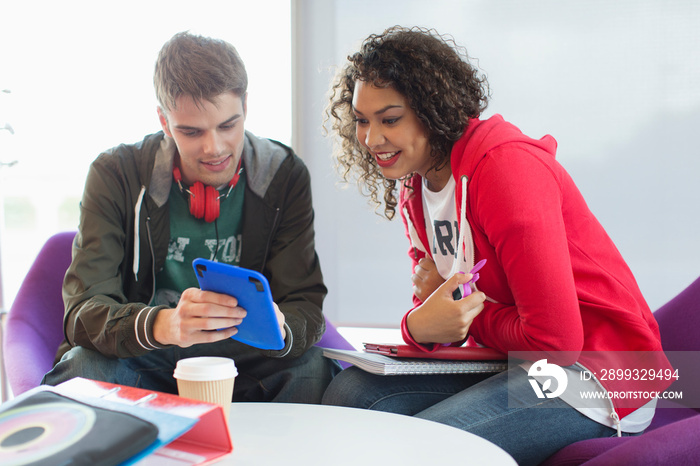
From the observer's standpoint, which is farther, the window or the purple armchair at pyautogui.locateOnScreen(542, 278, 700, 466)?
the window

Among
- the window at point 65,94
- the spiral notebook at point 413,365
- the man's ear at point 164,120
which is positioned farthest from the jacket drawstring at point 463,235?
the window at point 65,94

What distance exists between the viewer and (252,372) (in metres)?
1.56

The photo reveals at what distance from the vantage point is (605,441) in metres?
1.14

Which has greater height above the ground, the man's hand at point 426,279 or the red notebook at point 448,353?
the man's hand at point 426,279

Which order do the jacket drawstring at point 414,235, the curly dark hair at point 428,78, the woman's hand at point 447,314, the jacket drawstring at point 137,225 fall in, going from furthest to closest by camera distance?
1. the jacket drawstring at point 414,235
2. the jacket drawstring at point 137,225
3. the curly dark hair at point 428,78
4. the woman's hand at point 447,314

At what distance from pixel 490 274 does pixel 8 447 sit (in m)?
0.96

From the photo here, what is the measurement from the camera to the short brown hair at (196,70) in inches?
57.9

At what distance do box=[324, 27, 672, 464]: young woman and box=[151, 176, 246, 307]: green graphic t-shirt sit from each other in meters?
0.47

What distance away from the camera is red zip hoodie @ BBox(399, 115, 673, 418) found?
1188 millimetres

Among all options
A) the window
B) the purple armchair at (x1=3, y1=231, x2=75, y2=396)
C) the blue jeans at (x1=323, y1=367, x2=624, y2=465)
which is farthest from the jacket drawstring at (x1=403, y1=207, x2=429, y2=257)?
the window

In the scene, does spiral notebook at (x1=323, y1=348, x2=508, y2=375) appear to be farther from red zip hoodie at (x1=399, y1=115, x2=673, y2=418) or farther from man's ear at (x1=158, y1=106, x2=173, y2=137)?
man's ear at (x1=158, y1=106, x2=173, y2=137)

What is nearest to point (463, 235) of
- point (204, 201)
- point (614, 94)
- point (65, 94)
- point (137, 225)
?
point (204, 201)

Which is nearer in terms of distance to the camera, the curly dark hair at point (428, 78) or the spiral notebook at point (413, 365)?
the spiral notebook at point (413, 365)

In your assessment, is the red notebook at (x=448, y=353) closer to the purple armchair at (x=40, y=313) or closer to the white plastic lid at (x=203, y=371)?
the white plastic lid at (x=203, y=371)
